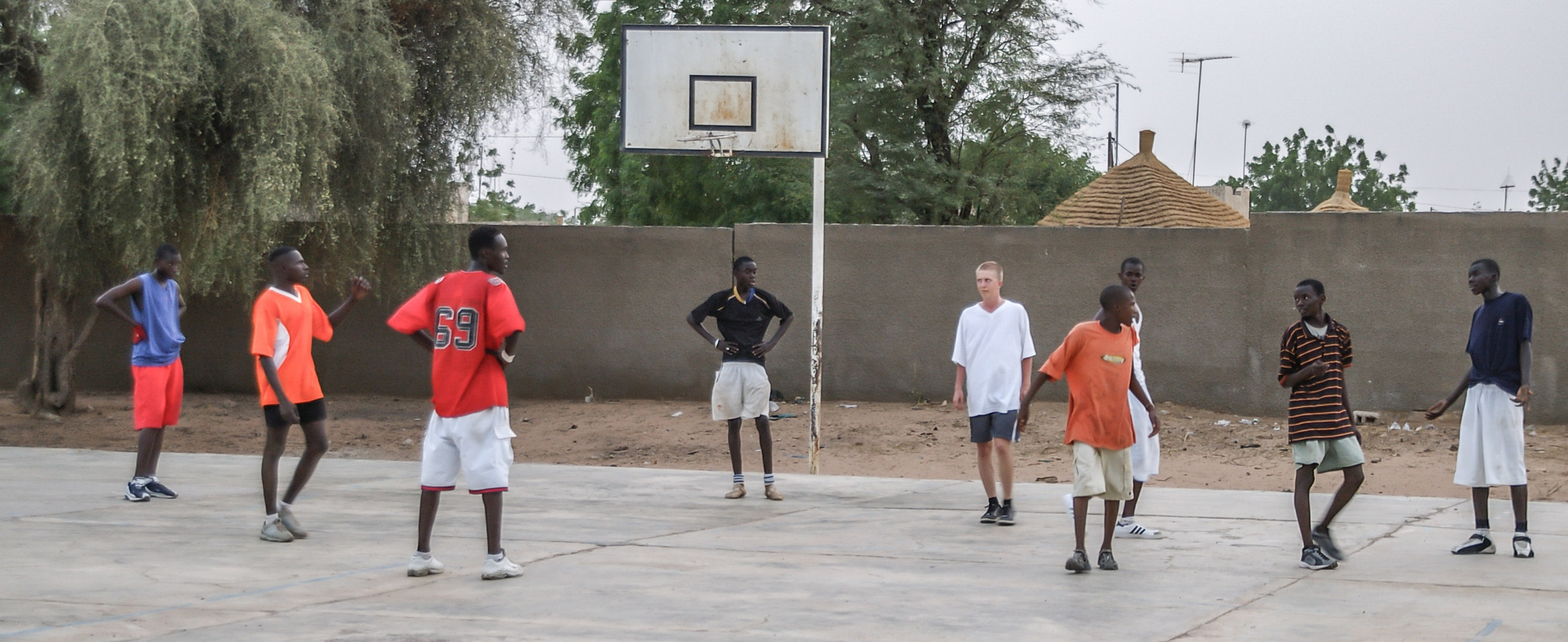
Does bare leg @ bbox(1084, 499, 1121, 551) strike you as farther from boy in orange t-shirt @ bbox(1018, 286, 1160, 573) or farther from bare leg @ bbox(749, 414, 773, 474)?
bare leg @ bbox(749, 414, 773, 474)

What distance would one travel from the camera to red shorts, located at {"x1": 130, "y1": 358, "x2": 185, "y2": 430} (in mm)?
8945

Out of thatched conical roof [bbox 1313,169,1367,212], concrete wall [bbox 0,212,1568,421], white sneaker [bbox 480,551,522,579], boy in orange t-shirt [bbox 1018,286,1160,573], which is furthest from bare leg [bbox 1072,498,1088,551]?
thatched conical roof [bbox 1313,169,1367,212]

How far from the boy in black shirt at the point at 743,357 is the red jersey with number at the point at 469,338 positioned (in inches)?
128

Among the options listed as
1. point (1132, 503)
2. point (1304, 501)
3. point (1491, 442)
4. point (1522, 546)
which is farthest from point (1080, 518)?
point (1522, 546)

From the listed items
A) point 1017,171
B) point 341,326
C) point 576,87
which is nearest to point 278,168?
point 341,326

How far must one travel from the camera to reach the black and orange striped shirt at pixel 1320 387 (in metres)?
6.88

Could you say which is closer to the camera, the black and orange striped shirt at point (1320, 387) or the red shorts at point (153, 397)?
the black and orange striped shirt at point (1320, 387)

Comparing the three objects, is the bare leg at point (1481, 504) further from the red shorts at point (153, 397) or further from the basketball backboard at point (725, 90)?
the red shorts at point (153, 397)

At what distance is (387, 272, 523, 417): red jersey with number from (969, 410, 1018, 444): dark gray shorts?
3332 mm

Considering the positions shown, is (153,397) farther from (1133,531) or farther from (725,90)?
(1133,531)

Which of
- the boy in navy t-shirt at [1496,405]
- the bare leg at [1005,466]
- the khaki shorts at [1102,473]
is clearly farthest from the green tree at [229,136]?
the boy in navy t-shirt at [1496,405]

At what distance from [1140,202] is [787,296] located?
6.41 meters

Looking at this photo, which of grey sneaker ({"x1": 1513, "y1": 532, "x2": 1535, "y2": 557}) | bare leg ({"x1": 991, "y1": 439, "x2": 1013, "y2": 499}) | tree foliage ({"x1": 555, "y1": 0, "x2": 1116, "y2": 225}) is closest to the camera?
grey sneaker ({"x1": 1513, "y1": 532, "x2": 1535, "y2": 557})

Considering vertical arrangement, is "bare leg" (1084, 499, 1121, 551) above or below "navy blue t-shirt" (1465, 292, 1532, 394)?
below
